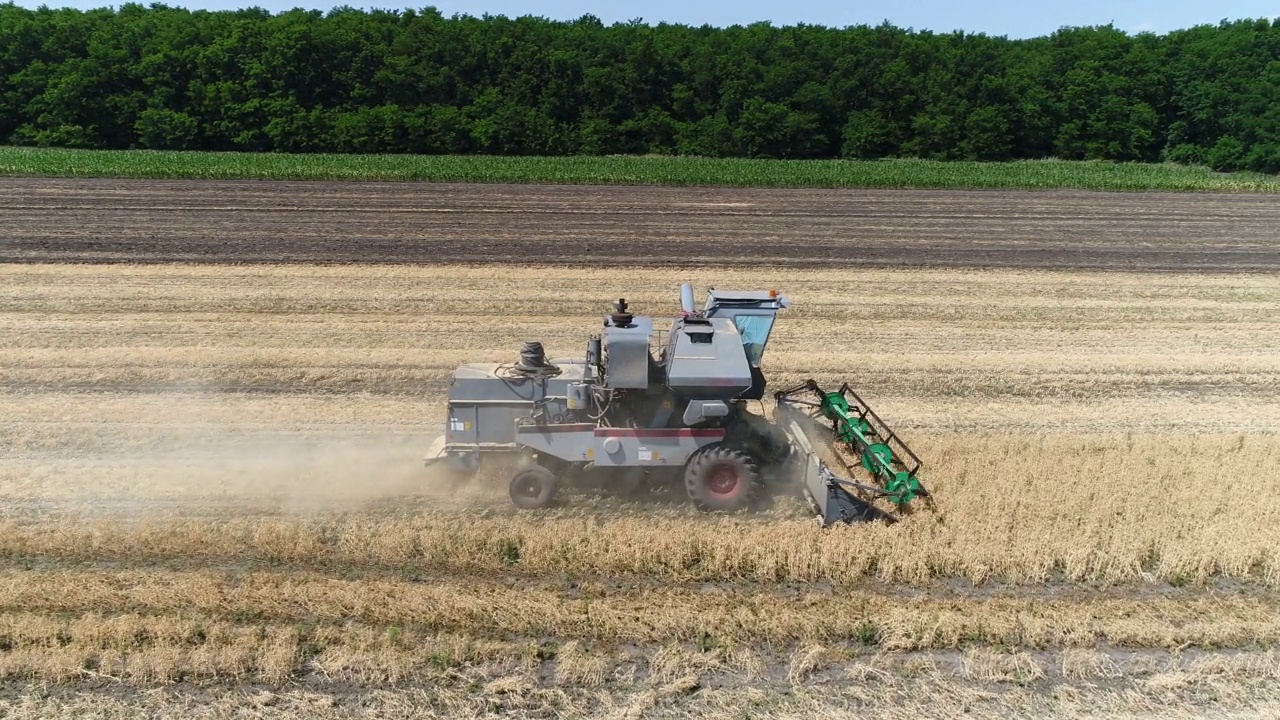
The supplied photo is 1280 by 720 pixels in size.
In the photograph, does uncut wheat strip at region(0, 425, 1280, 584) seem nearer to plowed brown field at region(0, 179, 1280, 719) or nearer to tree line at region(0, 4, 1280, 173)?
plowed brown field at region(0, 179, 1280, 719)

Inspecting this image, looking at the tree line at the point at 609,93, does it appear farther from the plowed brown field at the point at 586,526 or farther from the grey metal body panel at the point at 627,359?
the grey metal body panel at the point at 627,359

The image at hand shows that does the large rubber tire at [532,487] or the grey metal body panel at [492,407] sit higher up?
the grey metal body panel at [492,407]

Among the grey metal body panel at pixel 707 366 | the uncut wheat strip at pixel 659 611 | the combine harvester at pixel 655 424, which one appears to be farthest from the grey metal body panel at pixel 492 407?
the uncut wheat strip at pixel 659 611

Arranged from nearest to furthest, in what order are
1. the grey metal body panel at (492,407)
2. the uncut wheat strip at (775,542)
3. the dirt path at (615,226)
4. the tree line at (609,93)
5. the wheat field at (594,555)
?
the wheat field at (594,555) < the uncut wheat strip at (775,542) < the grey metal body panel at (492,407) < the dirt path at (615,226) < the tree line at (609,93)

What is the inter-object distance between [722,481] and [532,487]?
6.77 feet

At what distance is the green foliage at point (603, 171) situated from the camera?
127 ft

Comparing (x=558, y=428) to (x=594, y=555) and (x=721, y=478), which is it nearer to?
(x=594, y=555)

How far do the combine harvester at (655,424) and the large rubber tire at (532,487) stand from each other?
1cm

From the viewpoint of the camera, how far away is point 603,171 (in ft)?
139

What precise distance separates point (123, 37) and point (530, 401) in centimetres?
6093

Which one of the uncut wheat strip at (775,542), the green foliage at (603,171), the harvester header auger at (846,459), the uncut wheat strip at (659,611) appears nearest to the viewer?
the uncut wheat strip at (659,611)

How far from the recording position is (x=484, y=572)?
8523 mm

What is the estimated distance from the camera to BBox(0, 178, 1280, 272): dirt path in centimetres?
2328

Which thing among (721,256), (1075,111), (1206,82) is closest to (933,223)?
(721,256)
